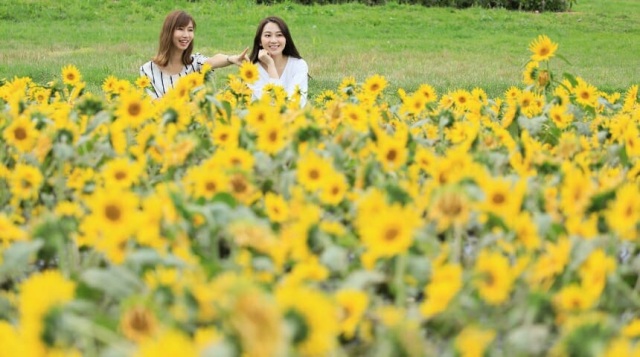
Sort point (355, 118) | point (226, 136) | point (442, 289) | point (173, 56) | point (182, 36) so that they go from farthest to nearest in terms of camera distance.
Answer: point (173, 56) → point (182, 36) → point (355, 118) → point (226, 136) → point (442, 289)

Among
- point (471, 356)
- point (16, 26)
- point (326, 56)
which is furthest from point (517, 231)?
point (16, 26)

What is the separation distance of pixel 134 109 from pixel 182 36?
2943 mm

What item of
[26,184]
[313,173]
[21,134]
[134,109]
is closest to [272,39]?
[134,109]

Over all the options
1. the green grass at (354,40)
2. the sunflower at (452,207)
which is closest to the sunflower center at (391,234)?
the sunflower at (452,207)

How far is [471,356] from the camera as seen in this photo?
1.09m

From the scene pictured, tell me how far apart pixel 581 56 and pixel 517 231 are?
33.3ft

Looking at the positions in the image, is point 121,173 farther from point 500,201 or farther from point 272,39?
point 272,39

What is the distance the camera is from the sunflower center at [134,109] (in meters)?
2.08

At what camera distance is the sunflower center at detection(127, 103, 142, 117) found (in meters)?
2.08

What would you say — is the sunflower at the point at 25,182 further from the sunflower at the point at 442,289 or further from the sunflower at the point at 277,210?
the sunflower at the point at 442,289

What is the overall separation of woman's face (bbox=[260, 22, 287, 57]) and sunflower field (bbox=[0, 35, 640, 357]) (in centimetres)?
306

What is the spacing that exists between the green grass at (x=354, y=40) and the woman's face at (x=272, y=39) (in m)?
2.11

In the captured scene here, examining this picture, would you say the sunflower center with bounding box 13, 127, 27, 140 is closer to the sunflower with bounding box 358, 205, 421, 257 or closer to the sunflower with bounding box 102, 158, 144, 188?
the sunflower with bounding box 102, 158, 144, 188

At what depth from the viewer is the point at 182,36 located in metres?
4.94
